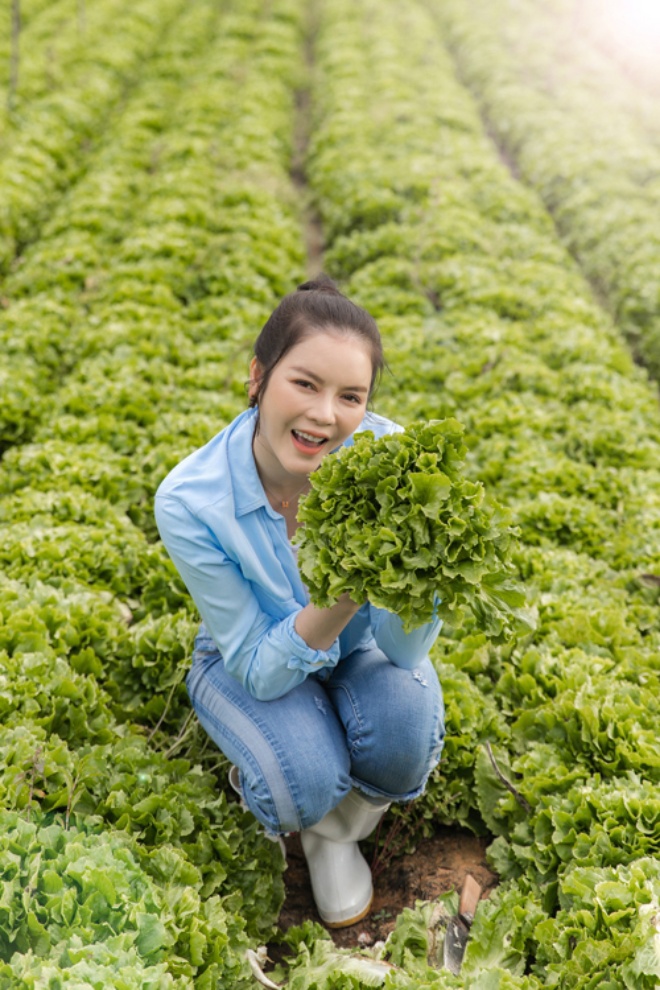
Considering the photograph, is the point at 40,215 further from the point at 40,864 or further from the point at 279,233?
the point at 40,864

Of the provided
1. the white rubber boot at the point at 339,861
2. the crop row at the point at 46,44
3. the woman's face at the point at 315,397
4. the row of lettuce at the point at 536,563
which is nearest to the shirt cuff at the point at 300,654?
the woman's face at the point at 315,397

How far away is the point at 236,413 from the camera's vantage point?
707 centimetres

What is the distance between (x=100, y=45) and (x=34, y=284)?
14.9 m

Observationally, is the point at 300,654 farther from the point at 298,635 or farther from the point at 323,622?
the point at 323,622

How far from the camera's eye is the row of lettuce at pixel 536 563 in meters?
3.20

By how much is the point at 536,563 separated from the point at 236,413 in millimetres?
3035

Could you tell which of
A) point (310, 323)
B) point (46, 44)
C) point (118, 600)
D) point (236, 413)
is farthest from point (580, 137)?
point (310, 323)

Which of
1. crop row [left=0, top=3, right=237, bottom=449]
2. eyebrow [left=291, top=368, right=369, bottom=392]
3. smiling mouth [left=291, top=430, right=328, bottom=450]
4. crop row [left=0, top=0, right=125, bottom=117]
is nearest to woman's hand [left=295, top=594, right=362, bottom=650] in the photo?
smiling mouth [left=291, top=430, right=328, bottom=450]

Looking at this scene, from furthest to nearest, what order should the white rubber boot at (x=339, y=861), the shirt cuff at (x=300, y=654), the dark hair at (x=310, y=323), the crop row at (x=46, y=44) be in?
the crop row at (x=46, y=44)
the white rubber boot at (x=339, y=861)
the dark hair at (x=310, y=323)
the shirt cuff at (x=300, y=654)

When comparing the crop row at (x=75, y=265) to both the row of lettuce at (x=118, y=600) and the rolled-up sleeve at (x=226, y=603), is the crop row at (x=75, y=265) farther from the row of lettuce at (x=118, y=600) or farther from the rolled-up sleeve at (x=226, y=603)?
the rolled-up sleeve at (x=226, y=603)

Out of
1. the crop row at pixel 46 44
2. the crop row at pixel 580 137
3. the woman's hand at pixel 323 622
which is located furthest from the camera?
the crop row at pixel 46 44

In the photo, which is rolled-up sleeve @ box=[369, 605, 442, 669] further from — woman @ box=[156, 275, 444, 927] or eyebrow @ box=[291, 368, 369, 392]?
eyebrow @ box=[291, 368, 369, 392]

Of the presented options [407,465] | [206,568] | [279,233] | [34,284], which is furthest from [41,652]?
[279,233]

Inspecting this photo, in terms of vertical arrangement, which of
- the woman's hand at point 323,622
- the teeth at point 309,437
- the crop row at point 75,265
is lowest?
the crop row at point 75,265
